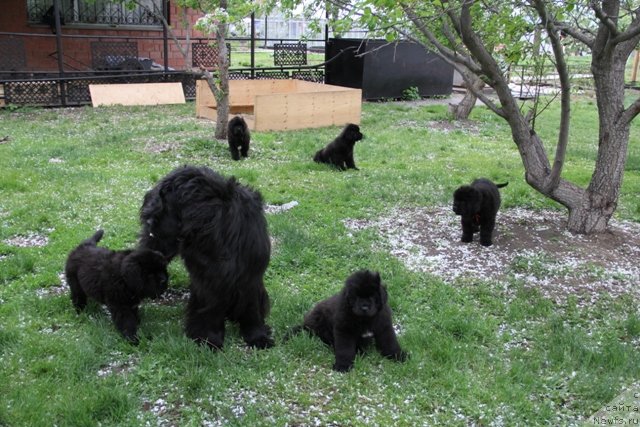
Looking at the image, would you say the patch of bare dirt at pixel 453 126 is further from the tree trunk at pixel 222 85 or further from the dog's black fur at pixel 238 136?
the dog's black fur at pixel 238 136

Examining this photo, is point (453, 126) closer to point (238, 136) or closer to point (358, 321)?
point (238, 136)

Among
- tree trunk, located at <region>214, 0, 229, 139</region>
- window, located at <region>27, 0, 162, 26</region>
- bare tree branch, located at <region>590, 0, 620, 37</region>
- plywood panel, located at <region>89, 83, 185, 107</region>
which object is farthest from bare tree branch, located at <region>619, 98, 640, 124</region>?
window, located at <region>27, 0, 162, 26</region>

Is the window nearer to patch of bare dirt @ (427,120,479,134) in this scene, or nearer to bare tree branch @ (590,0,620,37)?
patch of bare dirt @ (427,120,479,134)

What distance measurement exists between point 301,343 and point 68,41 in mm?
19078

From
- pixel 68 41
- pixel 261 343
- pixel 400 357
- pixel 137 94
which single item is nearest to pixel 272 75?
pixel 137 94

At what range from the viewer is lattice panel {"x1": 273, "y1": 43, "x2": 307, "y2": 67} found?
915 inches

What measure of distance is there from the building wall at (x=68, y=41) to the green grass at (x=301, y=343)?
1182 cm

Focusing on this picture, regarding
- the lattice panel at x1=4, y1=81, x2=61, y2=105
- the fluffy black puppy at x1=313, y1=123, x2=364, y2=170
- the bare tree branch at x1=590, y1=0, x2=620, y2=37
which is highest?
the bare tree branch at x1=590, y1=0, x2=620, y2=37

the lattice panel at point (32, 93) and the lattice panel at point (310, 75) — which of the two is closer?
the lattice panel at point (32, 93)

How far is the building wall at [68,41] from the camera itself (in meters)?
19.5

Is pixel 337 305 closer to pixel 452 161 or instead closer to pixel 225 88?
pixel 452 161

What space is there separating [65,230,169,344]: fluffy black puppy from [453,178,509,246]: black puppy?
372cm

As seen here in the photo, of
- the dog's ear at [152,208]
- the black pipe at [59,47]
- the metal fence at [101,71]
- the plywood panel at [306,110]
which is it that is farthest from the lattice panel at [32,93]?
the dog's ear at [152,208]

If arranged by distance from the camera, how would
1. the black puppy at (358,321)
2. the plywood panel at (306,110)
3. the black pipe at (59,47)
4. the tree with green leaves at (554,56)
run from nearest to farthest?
the black puppy at (358,321) < the tree with green leaves at (554,56) < the plywood panel at (306,110) < the black pipe at (59,47)
